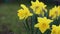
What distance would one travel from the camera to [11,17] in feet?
15.4

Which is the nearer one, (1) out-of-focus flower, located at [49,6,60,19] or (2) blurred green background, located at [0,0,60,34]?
(1) out-of-focus flower, located at [49,6,60,19]

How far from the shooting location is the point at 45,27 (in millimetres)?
1720

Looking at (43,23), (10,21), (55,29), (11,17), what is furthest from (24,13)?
(11,17)

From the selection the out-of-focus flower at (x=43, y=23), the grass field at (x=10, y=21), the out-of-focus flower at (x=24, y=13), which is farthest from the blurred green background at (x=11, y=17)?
the out-of-focus flower at (x=43, y=23)

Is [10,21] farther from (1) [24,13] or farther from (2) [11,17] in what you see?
(1) [24,13]

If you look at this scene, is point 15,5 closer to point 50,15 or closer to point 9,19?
point 9,19

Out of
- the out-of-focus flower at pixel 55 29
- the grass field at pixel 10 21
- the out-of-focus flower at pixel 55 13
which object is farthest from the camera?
the grass field at pixel 10 21

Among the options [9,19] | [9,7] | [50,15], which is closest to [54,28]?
[50,15]

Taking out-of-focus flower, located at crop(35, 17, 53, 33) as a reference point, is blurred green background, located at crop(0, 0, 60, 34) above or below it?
below

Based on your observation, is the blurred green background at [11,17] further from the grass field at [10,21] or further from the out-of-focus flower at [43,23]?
the out-of-focus flower at [43,23]

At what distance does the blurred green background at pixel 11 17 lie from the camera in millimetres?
3908

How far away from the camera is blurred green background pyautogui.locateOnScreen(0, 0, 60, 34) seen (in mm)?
3908

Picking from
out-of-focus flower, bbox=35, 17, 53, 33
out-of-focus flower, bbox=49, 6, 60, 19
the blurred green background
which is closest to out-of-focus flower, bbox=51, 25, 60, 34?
out-of-focus flower, bbox=35, 17, 53, 33

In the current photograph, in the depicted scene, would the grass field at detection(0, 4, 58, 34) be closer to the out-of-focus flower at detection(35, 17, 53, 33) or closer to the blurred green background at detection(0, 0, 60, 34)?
the blurred green background at detection(0, 0, 60, 34)
